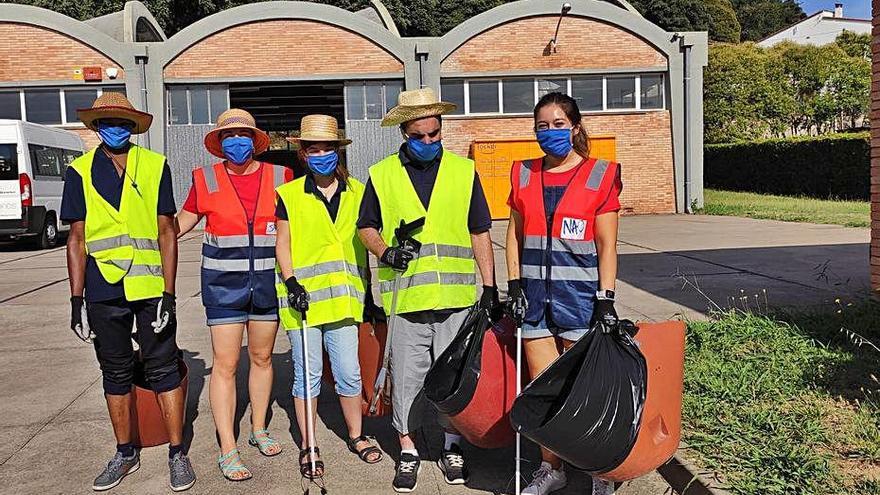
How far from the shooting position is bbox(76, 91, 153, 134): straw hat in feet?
13.2

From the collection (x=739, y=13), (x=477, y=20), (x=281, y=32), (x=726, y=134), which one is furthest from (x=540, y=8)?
(x=739, y=13)

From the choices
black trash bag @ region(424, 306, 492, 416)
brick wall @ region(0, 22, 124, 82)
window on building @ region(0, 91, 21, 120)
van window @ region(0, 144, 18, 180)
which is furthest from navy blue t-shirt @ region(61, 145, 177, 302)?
window on building @ region(0, 91, 21, 120)

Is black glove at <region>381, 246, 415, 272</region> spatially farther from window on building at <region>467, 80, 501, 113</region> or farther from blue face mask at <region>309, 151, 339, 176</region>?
window on building at <region>467, 80, 501, 113</region>

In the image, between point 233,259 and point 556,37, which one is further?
point 556,37

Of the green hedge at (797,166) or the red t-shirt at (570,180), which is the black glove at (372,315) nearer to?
the red t-shirt at (570,180)

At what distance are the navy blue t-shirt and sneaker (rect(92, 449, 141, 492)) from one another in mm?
956

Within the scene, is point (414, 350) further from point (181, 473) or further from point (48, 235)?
point (48, 235)

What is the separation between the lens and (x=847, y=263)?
1100cm

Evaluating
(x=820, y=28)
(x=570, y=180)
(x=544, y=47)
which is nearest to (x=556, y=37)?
(x=544, y=47)

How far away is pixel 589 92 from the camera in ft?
74.6

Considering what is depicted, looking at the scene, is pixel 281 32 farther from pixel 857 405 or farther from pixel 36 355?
pixel 857 405

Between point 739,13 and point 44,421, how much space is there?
8958cm

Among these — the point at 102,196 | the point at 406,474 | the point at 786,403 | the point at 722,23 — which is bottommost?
the point at 406,474

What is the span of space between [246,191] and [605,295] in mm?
2085
